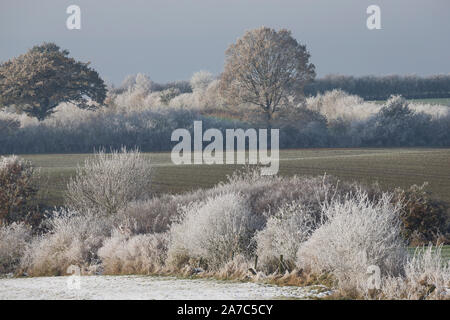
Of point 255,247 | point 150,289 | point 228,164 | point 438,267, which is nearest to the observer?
point 438,267

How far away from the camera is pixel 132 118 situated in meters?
45.7

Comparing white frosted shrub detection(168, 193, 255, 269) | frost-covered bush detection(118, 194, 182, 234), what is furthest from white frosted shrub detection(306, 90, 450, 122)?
white frosted shrub detection(168, 193, 255, 269)

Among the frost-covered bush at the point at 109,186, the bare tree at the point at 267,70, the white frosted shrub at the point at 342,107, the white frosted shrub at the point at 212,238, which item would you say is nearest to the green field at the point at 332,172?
the frost-covered bush at the point at 109,186

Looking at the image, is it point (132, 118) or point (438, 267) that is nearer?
point (438, 267)

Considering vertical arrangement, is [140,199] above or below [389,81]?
below

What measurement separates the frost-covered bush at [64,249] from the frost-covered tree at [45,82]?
28194 millimetres

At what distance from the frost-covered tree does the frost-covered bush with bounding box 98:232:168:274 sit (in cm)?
3043

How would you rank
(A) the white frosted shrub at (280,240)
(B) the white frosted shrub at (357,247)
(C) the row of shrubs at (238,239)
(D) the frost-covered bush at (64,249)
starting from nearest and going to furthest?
(B) the white frosted shrub at (357,247) → (C) the row of shrubs at (238,239) → (A) the white frosted shrub at (280,240) → (D) the frost-covered bush at (64,249)

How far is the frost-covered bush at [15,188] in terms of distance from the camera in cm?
2336

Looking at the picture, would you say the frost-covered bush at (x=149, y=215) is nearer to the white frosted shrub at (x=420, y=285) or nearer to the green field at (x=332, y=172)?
the green field at (x=332, y=172)

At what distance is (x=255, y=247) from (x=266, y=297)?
4.19 metres
